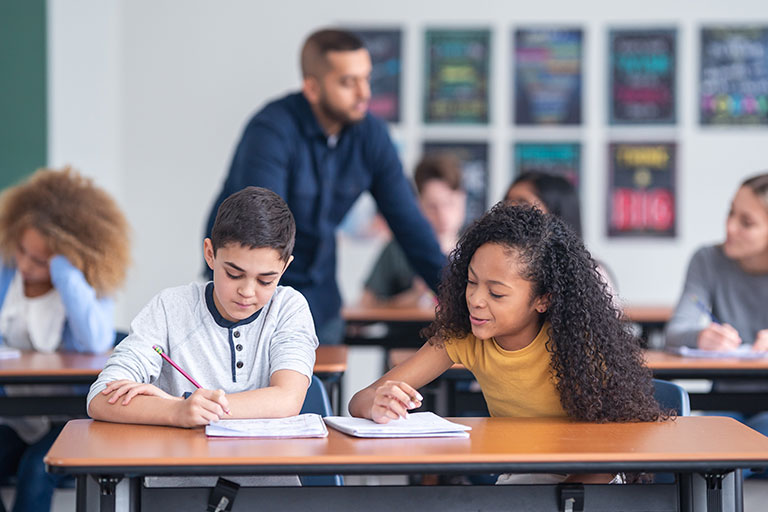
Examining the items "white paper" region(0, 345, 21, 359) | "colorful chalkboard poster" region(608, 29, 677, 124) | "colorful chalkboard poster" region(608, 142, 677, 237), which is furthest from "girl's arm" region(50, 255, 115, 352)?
"colorful chalkboard poster" region(608, 29, 677, 124)

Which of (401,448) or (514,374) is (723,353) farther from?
(401,448)

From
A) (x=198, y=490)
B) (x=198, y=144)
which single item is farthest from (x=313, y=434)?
(x=198, y=144)

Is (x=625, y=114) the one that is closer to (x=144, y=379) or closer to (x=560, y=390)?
(x=560, y=390)

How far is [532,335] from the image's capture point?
1.91 meters

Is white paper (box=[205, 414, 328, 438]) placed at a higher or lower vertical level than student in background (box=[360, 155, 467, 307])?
lower

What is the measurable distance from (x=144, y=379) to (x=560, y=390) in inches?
31.5

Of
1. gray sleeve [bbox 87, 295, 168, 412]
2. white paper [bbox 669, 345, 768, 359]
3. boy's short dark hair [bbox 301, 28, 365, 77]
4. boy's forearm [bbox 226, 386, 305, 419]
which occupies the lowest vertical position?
white paper [bbox 669, 345, 768, 359]

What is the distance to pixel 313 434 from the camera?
1530mm

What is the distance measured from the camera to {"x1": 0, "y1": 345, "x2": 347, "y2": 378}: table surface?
7.72ft

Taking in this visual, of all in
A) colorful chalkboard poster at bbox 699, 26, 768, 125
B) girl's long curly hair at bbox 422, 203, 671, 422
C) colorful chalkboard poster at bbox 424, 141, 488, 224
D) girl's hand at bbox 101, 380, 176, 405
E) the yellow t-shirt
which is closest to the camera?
girl's hand at bbox 101, 380, 176, 405

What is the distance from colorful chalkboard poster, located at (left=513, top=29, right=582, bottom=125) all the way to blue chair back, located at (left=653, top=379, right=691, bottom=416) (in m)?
3.42

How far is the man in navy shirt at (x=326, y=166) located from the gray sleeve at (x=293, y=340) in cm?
94

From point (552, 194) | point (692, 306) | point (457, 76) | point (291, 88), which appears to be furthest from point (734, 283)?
point (291, 88)

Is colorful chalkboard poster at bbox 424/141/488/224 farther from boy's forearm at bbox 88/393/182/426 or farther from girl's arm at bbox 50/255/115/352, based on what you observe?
boy's forearm at bbox 88/393/182/426
